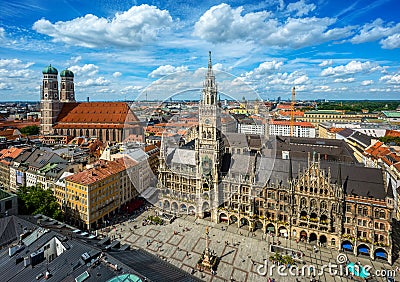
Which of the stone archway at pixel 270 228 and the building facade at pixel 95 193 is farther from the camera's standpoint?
the building facade at pixel 95 193

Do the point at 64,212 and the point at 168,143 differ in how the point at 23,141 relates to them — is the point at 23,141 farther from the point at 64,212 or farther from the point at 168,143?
the point at 168,143

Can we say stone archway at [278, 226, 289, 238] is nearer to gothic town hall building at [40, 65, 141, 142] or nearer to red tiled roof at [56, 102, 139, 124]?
gothic town hall building at [40, 65, 141, 142]

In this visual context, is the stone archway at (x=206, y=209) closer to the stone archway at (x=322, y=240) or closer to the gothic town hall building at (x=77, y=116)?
the stone archway at (x=322, y=240)

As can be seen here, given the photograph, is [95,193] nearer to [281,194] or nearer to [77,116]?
[281,194]

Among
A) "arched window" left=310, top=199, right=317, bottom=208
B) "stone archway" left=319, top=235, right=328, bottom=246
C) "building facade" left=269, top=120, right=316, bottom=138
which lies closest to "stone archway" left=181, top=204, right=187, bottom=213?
"arched window" left=310, top=199, right=317, bottom=208

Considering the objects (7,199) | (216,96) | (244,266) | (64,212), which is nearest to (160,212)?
(64,212)

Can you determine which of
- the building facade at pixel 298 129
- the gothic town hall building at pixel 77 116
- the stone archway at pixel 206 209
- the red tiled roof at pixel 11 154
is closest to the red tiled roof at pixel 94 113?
the gothic town hall building at pixel 77 116
